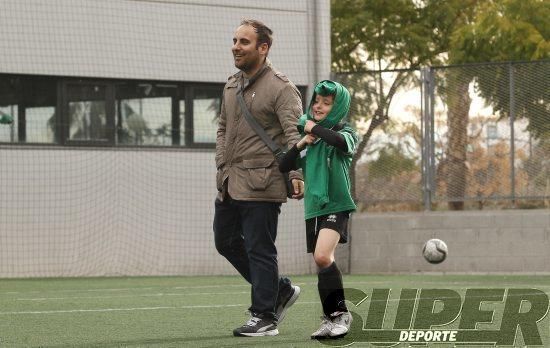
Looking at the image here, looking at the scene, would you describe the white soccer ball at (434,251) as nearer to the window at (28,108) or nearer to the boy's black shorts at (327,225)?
the window at (28,108)

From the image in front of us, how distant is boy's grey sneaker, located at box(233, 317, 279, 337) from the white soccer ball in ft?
23.6

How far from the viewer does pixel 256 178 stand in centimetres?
880

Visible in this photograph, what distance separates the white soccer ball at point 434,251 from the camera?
15.8 metres

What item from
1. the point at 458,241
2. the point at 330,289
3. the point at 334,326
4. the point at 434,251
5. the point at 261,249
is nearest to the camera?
the point at 334,326

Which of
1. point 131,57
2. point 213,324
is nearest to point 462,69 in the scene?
point 131,57

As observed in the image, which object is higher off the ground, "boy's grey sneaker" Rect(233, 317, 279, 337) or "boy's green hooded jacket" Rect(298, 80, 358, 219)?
"boy's green hooded jacket" Rect(298, 80, 358, 219)

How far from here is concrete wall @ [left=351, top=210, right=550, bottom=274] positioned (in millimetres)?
19766

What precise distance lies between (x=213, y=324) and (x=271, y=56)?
41.5 feet

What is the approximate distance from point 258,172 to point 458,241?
11.8 m

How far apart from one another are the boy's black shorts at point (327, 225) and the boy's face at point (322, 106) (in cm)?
60

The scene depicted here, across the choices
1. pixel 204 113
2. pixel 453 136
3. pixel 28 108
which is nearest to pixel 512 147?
pixel 453 136

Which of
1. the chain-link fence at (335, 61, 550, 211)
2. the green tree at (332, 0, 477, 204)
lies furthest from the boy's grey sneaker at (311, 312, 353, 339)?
the green tree at (332, 0, 477, 204)

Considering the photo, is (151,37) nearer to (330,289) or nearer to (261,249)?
(261,249)

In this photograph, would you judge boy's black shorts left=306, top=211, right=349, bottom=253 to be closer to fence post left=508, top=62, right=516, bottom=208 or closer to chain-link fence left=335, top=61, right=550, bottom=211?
chain-link fence left=335, top=61, right=550, bottom=211
